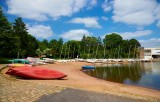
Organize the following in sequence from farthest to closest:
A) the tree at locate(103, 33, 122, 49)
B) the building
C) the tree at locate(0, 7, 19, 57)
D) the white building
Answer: the white building, the building, the tree at locate(103, 33, 122, 49), the tree at locate(0, 7, 19, 57)

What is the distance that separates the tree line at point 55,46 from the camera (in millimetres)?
49219

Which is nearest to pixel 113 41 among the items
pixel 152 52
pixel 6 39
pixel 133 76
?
pixel 152 52

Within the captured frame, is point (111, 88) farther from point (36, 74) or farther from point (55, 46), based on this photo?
point (55, 46)

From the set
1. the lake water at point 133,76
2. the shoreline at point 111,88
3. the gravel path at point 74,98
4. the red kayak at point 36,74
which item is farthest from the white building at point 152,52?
the gravel path at point 74,98

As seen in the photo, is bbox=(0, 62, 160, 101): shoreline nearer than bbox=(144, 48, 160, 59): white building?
Yes

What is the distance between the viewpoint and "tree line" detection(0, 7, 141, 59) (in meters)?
49.2

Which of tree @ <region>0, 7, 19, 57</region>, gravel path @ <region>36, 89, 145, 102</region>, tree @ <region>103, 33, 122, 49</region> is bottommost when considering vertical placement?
gravel path @ <region>36, 89, 145, 102</region>

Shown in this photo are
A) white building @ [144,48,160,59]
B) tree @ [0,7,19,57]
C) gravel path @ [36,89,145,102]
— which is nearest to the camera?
gravel path @ [36,89,145,102]

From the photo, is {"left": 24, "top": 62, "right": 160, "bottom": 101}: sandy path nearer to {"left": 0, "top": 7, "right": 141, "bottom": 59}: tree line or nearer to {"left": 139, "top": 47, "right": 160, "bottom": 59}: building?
{"left": 0, "top": 7, "right": 141, "bottom": 59}: tree line

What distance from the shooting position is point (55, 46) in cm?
11219

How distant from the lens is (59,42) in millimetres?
117938

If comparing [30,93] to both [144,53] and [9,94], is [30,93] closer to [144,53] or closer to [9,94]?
[9,94]

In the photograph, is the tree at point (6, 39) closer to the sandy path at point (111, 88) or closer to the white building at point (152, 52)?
the sandy path at point (111, 88)

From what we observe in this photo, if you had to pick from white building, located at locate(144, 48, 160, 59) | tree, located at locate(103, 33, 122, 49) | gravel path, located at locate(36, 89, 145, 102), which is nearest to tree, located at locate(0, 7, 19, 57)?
gravel path, located at locate(36, 89, 145, 102)
